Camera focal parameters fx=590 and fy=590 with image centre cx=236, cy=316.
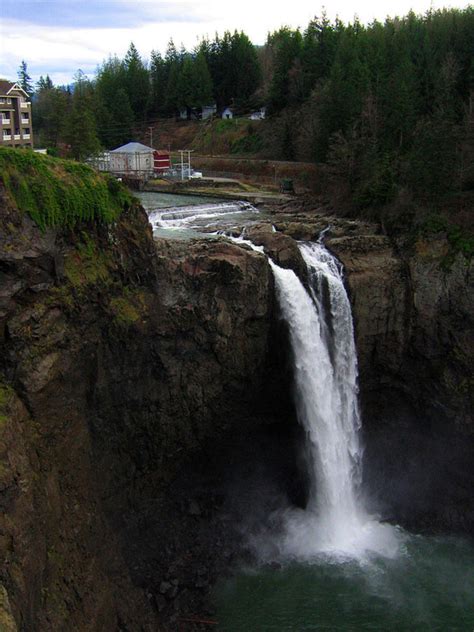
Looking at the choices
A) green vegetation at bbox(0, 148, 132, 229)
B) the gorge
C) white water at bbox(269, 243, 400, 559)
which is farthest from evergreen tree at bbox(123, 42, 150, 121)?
green vegetation at bbox(0, 148, 132, 229)

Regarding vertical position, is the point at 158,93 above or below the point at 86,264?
above

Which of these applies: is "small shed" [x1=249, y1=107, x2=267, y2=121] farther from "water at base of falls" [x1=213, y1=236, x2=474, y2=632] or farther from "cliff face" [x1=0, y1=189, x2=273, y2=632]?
"cliff face" [x1=0, y1=189, x2=273, y2=632]

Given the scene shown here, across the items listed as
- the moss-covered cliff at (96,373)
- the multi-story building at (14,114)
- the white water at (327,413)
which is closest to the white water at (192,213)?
the moss-covered cliff at (96,373)

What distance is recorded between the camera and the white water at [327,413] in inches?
920

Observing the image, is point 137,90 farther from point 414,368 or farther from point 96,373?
point 96,373

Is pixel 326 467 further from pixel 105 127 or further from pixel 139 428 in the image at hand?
pixel 105 127

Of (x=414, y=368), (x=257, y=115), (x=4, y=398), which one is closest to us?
(x=4, y=398)

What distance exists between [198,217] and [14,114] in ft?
90.8

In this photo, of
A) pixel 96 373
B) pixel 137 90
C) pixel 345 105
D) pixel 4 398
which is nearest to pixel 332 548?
pixel 96 373

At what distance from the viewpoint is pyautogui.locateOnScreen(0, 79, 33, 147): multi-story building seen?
48.3 metres

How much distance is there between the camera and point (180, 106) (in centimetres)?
8081

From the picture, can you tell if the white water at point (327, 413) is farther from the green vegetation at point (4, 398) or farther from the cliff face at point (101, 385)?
the green vegetation at point (4, 398)

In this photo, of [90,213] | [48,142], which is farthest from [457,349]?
[48,142]

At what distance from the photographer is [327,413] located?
2458 cm
